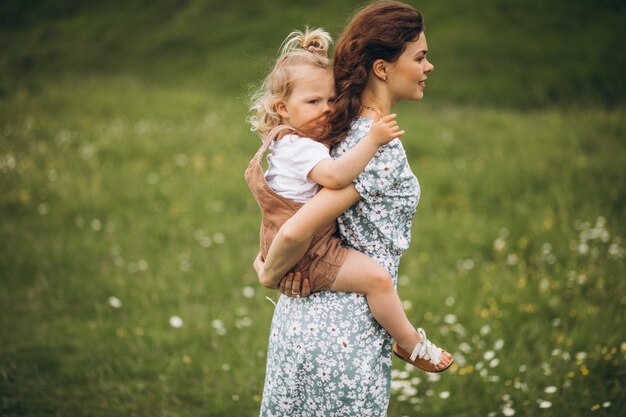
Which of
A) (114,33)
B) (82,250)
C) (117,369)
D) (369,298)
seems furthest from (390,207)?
(114,33)

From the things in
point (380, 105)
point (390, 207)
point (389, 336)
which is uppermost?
point (380, 105)

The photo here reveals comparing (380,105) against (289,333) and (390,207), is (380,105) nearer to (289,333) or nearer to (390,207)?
(390,207)

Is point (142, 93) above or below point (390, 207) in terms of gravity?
below

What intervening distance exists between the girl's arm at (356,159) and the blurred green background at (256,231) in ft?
7.49

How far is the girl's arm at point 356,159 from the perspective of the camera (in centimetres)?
243

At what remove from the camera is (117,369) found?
16.7ft

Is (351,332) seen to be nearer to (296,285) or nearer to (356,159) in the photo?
(296,285)

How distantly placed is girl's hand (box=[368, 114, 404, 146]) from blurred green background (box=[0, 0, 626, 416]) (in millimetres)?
2326

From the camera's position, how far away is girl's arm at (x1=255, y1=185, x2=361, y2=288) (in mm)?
2529

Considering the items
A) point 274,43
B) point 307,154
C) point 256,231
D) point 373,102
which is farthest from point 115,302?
point 274,43

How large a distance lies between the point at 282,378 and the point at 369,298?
0.58 m

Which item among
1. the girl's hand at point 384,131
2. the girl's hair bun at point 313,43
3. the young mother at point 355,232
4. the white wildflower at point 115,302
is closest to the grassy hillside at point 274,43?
the white wildflower at point 115,302

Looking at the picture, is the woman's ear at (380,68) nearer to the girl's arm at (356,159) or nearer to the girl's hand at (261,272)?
the girl's arm at (356,159)

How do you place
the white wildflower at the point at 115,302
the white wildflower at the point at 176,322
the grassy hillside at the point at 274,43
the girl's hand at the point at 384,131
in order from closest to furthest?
the girl's hand at the point at 384,131
the white wildflower at the point at 176,322
the white wildflower at the point at 115,302
the grassy hillside at the point at 274,43
